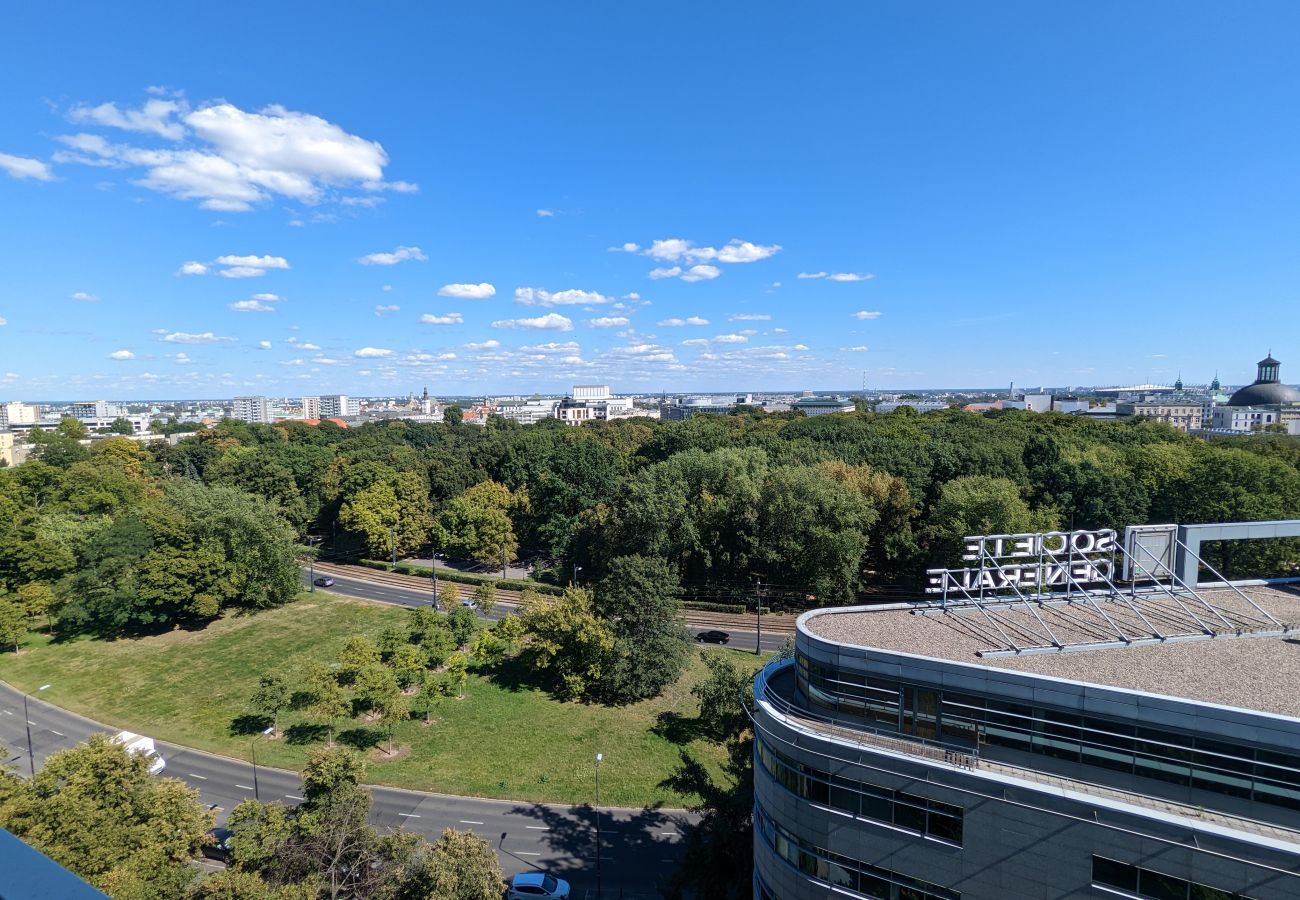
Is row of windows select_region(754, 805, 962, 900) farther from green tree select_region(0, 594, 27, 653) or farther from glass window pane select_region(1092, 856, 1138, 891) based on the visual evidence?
green tree select_region(0, 594, 27, 653)

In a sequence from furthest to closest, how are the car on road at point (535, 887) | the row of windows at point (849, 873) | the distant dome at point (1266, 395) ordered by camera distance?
1. the distant dome at point (1266, 395)
2. the car on road at point (535, 887)
3. the row of windows at point (849, 873)

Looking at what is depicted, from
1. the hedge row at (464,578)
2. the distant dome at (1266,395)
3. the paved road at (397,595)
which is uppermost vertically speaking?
the distant dome at (1266,395)

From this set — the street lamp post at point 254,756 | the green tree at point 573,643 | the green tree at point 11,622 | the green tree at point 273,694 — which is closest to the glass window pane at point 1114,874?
the green tree at point 573,643

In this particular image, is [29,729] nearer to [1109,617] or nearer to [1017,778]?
[1017,778]

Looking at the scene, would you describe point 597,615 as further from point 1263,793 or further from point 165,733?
→ point 1263,793

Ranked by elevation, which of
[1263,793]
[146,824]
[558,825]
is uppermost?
[1263,793]

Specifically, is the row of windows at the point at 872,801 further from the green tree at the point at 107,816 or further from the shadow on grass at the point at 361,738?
the shadow on grass at the point at 361,738

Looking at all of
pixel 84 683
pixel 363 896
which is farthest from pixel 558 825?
pixel 84 683
